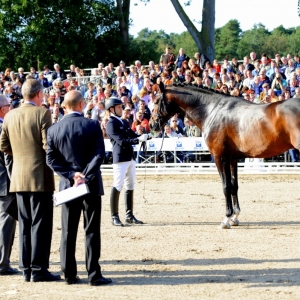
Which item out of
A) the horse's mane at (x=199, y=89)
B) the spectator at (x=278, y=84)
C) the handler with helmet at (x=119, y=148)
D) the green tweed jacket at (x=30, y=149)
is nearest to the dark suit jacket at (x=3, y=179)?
the green tweed jacket at (x=30, y=149)

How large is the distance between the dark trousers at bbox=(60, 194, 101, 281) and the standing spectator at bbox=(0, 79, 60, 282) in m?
0.30

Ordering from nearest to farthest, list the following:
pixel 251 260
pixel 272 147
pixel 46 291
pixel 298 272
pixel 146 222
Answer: pixel 46 291
pixel 298 272
pixel 251 260
pixel 272 147
pixel 146 222

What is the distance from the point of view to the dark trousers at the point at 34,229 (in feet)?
23.5

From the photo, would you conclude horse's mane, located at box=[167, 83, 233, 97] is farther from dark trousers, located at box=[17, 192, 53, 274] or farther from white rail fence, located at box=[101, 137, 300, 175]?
white rail fence, located at box=[101, 137, 300, 175]

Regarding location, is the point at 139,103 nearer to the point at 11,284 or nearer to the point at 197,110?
the point at 197,110

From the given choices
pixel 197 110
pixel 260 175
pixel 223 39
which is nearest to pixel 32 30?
pixel 260 175

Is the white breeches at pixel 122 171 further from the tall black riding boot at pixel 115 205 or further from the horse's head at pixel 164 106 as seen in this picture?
the horse's head at pixel 164 106

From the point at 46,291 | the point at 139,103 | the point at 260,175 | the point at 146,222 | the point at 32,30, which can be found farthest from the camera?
the point at 32,30

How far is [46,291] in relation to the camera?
268 inches

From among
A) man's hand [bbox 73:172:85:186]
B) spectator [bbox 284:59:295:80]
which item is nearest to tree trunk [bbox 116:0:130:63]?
spectator [bbox 284:59:295:80]

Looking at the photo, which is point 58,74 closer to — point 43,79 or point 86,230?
point 43,79

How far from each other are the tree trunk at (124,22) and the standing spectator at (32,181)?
28.5 meters

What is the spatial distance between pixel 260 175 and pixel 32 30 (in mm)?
20208

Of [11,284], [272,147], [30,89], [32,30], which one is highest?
[32,30]
